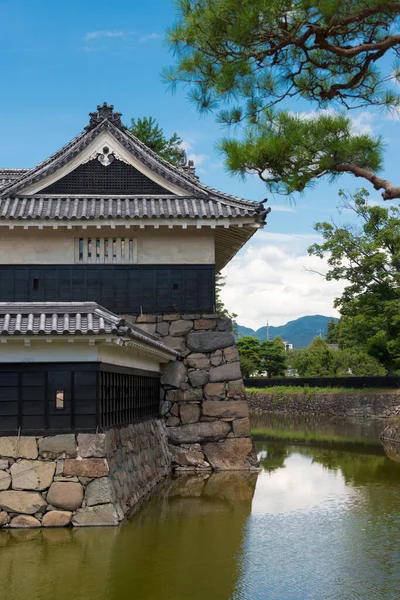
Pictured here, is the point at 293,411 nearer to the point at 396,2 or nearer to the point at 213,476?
the point at 213,476

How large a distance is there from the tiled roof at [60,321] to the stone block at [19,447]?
2.04m

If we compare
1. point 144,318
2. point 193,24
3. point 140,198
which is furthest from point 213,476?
point 193,24

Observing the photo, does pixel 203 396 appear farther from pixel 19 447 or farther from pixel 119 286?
pixel 19 447

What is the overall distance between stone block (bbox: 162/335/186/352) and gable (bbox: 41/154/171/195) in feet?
13.9

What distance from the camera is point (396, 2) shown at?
9375 millimetres

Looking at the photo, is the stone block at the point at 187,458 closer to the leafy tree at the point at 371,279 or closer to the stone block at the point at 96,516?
the stone block at the point at 96,516

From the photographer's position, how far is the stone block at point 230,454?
67.6 feet

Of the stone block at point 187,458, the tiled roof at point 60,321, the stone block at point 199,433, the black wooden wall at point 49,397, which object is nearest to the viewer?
the tiled roof at point 60,321

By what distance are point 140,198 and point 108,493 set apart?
34.2 ft

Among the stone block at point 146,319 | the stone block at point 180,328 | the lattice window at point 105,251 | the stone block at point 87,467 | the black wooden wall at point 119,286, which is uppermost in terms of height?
the lattice window at point 105,251

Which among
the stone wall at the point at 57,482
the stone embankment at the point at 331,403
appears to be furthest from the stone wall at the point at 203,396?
the stone embankment at the point at 331,403

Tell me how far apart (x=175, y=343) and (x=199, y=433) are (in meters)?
2.61

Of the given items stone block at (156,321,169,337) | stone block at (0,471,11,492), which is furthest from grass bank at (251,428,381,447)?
stone block at (0,471,11,492)

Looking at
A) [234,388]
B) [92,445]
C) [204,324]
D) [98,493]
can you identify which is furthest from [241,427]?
[98,493]
